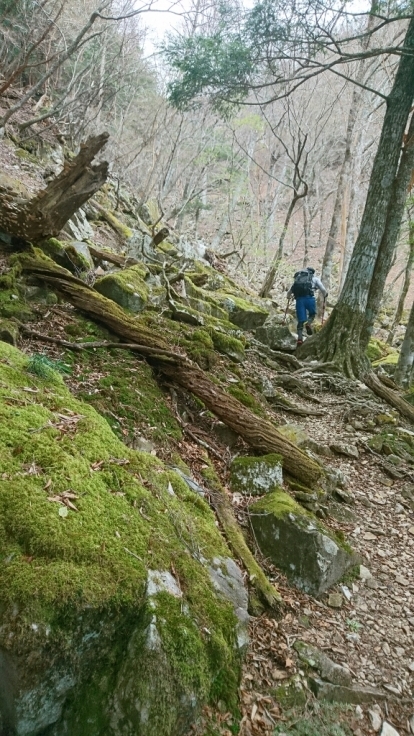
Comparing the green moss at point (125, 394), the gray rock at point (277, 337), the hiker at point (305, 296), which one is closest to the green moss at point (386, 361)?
the hiker at point (305, 296)

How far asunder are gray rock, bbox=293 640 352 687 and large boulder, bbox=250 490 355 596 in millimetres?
531

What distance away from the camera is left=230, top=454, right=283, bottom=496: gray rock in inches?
161

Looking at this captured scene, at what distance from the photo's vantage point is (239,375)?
639cm

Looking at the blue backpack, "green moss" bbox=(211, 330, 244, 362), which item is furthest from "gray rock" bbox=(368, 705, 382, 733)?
the blue backpack

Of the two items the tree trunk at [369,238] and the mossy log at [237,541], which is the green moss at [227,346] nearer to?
the tree trunk at [369,238]

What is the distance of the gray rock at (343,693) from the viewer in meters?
2.56

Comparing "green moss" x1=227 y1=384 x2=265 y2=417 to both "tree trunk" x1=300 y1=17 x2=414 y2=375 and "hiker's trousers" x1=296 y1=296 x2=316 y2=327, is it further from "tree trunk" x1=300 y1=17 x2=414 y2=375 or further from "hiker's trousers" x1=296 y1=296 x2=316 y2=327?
"hiker's trousers" x1=296 y1=296 x2=316 y2=327

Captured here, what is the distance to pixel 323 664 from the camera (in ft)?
8.99

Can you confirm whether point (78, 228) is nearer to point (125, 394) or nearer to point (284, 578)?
point (125, 394)

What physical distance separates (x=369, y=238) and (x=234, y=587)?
726 centimetres

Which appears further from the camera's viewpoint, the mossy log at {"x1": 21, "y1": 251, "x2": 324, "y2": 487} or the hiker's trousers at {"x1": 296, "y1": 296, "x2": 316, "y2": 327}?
the hiker's trousers at {"x1": 296, "y1": 296, "x2": 316, "y2": 327}

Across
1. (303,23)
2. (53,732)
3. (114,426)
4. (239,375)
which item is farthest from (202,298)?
(53,732)

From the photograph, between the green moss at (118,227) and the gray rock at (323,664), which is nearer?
the gray rock at (323,664)

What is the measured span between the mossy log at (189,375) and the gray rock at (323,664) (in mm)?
1802
